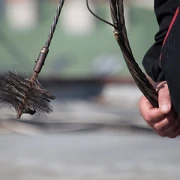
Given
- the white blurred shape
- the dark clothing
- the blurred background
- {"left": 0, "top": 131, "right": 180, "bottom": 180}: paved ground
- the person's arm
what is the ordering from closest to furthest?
1. the dark clothing
2. the person's arm
3. {"left": 0, "top": 131, "right": 180, "bottom": 180}: paved ground
4. the blurred background
5. the white blurred shape

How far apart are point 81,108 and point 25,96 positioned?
8.40 m

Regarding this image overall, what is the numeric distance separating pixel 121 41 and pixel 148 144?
5962mm

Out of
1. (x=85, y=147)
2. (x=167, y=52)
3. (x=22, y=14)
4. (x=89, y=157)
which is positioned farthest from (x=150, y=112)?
(x=22, y=14)

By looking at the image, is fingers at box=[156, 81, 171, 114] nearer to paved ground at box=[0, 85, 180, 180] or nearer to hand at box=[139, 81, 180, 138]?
hand at box=[139, 81, 180, 138]

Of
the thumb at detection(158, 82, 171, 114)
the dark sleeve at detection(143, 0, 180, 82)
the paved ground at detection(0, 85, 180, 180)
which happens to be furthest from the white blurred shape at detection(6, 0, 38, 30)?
the thumb at detection(158, 82, 171, 114)

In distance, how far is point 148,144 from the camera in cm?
805

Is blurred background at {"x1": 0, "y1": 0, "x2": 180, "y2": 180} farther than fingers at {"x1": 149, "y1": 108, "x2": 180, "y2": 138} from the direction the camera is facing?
Yes

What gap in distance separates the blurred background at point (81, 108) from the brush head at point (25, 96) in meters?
4.28

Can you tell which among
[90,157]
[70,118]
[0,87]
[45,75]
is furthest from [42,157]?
[0,87]

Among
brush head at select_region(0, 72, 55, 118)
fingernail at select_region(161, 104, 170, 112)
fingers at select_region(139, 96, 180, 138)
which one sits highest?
brush head at select_region(0, 72, 55, 118)

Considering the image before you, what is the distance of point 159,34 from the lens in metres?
2.36

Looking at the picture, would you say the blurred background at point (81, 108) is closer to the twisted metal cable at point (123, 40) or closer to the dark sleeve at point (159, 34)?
the dark sleeve at point (159, 34)

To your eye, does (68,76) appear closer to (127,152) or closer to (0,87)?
(127,152)

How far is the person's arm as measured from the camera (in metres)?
2.21
